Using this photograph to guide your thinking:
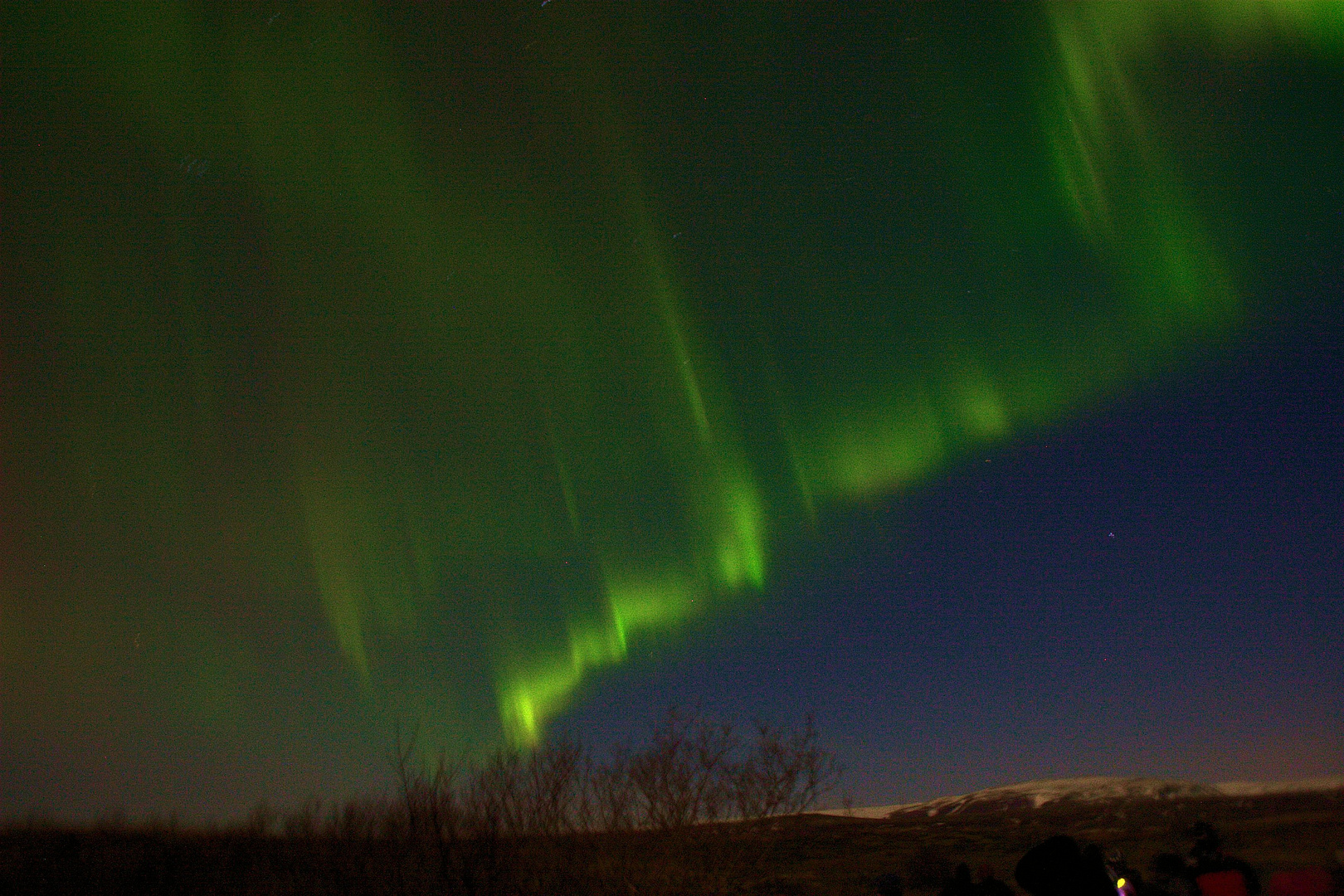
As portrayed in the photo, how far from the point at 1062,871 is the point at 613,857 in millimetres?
22111

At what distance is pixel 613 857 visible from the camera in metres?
24.1

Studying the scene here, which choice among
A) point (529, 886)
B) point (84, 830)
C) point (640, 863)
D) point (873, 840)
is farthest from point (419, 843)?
point (873, 840)

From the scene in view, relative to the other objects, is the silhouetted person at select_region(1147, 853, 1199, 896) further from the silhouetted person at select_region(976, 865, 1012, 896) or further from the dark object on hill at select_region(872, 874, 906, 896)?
the dark object on hill at select_region(872, 874, 906, 896)

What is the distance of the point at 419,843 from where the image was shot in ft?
64.6

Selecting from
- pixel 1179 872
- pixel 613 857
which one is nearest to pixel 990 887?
pixel 1179 872

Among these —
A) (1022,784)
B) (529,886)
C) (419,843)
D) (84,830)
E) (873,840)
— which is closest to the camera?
(419,843)

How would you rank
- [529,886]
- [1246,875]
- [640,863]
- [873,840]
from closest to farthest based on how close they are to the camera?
[1246,875] → [529,886] → [640,863] → [873,840]

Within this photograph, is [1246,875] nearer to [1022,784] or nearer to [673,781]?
[673,781]

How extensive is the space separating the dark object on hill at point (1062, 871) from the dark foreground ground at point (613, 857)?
249 inches

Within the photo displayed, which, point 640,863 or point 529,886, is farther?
point 640,863

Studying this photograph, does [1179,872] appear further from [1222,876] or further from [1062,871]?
[1062,871]

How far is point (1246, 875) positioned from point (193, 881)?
116 feet

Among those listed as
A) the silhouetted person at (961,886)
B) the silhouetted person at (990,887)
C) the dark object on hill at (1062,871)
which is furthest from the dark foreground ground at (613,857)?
the dark object on hill at (1062,871)

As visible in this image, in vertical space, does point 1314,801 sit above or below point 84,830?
below
